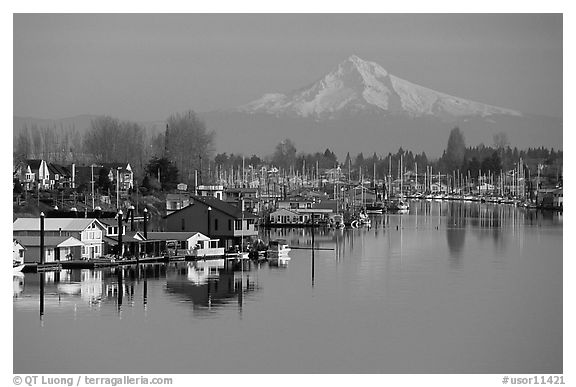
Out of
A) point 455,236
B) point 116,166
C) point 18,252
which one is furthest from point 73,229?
point 116,166

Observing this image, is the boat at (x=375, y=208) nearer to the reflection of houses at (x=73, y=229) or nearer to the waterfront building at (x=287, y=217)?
the waterfront building at (x=287, y=217)

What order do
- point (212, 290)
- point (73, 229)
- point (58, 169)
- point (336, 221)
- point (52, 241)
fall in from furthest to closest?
1. point (58, 169)
2. point (336, 221)
3. point (73, 229)
4. point (52, 241)
5. point (212, 290)

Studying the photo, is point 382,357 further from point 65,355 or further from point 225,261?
point 225,261

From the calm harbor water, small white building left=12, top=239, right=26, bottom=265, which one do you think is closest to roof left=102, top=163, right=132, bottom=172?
the calm harbor water

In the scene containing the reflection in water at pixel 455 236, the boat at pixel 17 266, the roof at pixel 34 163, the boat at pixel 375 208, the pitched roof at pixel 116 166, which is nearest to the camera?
the boat at pixel 17 266

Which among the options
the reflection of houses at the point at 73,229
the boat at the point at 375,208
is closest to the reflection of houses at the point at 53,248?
the reflection of houses at the point at 73,229

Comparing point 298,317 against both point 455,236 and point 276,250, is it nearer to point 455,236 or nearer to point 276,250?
point 276,250
